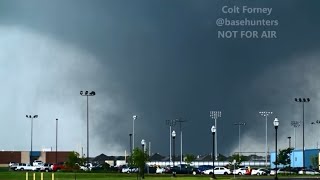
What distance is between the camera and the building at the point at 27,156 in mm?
190375

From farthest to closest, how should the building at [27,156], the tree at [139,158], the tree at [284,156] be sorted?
the building at [27,156]
the tree at [284,156]
the tree at [139,158]

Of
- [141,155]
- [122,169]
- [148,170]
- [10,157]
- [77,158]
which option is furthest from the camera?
[10,157]

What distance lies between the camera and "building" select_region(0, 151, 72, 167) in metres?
190

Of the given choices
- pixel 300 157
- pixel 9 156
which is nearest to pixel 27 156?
pixel 9 156

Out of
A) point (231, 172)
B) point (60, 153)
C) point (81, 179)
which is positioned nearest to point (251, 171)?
point (231, 172)

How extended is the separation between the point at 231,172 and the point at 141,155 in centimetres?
3581

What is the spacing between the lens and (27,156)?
194 meters

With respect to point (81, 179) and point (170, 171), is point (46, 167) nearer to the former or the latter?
point (170, 171)

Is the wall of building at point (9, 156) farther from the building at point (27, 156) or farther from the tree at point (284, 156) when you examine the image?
the tree at point (284, 156)

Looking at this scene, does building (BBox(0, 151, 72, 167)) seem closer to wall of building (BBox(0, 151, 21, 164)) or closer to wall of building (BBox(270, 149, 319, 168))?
wall of building (BBox(0, 151, 21, 164))

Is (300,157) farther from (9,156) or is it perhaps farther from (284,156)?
(9,156)

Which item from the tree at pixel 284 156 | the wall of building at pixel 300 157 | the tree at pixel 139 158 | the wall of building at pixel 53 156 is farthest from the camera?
the wall of building at pixel 53 156

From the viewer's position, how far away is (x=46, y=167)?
119 metres

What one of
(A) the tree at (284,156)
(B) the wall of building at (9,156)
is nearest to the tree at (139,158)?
(A) the tree at (284,156)
